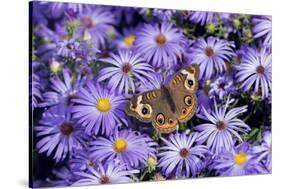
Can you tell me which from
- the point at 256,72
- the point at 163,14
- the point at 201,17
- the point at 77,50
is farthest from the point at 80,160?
the point at 256,72

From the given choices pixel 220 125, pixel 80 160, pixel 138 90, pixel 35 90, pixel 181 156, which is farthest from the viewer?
pixel 220 125

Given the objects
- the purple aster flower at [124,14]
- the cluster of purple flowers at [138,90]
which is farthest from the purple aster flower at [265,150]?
the purple aster flower at [124,14]

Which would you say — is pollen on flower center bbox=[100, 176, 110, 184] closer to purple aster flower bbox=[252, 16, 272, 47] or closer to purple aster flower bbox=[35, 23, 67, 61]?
purple aster flower bbox=[35, 23, 67, 61]

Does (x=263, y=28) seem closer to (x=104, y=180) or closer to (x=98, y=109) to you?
(x=98, y=109)

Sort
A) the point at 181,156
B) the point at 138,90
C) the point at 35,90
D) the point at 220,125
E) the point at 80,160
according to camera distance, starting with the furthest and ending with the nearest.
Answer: the point at 220,125, the point at 181,156, the point at 138,90, the point at 80,160, the point at 35,90

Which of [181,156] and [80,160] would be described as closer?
[80,160]

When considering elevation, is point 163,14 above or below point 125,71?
above

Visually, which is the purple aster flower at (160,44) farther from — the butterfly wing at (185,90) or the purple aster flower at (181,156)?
the purple aster flower at (181,156)

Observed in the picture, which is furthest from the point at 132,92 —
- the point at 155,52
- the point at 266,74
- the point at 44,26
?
the point at 266,74
